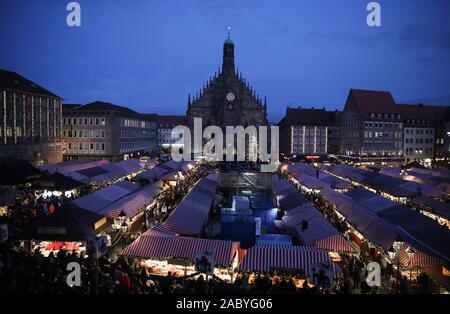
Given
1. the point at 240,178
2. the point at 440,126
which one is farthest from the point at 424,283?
the point at 440,126

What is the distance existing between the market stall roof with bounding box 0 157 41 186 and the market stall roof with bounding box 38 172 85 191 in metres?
0.99

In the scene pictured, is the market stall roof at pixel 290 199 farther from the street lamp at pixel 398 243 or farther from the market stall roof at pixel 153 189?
the street lamp at pixel 398 243

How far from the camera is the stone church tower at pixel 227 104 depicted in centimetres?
6103

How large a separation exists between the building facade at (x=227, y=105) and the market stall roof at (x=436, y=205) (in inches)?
1595

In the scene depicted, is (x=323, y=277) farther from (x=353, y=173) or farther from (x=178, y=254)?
(x=353, y=173)

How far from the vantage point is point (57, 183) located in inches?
912

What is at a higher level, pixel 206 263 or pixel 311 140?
pixel 311 140

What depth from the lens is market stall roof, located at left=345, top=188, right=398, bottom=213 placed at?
1948 cm

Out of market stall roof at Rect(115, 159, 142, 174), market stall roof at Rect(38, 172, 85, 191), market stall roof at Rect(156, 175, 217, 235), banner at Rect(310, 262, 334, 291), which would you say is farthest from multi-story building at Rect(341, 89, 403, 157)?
banner at Rect(310, 262, 334, 291)

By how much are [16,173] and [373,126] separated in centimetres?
5554

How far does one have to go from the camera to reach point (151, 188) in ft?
78.3

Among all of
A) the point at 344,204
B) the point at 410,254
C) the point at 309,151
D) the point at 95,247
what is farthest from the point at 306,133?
the point at 95,247

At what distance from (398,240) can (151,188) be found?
15.3 metres

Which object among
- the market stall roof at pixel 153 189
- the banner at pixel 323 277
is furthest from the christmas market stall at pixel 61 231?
the market stall roof at pixel 153 189
